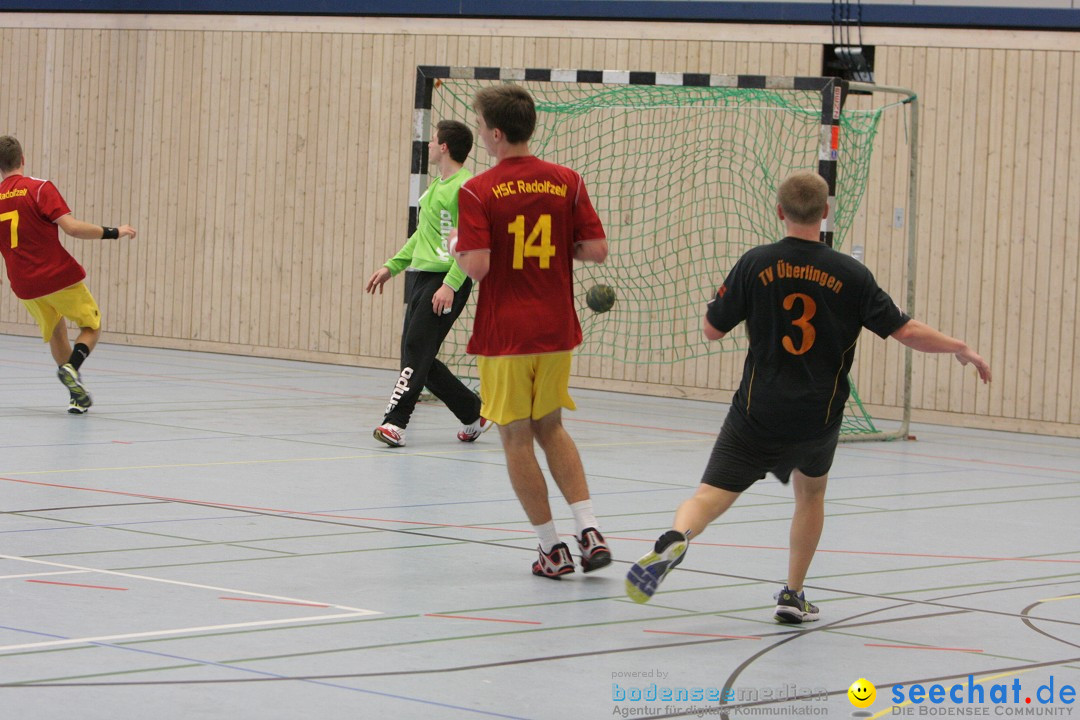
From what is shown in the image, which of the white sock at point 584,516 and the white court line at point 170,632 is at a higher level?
the white sock at point 584,516

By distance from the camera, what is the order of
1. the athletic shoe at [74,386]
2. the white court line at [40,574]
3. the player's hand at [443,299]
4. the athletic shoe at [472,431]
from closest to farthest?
the white court line at [40,574] < the player's hand at [443,299] < the athletic shoe at [472,431] < the athletic shoe at [74,386]

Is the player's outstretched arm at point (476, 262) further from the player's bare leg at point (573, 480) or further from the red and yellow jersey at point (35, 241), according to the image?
the red and yellow jersey at point (35, 241)

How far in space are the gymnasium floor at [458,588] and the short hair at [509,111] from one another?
175cm

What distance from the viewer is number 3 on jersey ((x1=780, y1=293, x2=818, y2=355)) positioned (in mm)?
5098

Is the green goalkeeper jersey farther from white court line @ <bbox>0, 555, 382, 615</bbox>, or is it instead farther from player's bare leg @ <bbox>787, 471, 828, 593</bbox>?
player's bare leg @ <bbox>787, 471, 828, 593</bbox>

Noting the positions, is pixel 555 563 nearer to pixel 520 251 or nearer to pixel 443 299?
pixel 520 251

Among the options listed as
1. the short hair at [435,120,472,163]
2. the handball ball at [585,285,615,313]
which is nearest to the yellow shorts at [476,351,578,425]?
the short hair at [435,120,472,163]

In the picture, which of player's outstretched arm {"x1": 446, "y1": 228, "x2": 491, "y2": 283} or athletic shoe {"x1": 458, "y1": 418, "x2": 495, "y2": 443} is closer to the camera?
player's outstretched arm {"x1": 446, "y1": 228, "x2": 491, "y2": 283}

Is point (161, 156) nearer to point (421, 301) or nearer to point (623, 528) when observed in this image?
point (421, 301)

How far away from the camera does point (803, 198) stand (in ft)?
16.9

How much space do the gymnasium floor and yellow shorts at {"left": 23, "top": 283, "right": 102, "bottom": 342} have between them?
45.3 inches

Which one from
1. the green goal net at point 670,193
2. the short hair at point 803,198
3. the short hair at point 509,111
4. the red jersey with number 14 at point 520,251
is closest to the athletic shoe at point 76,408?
the green goal net at point 670,193

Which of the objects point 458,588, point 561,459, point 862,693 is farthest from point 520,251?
point 862,693

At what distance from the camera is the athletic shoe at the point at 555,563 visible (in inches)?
231
